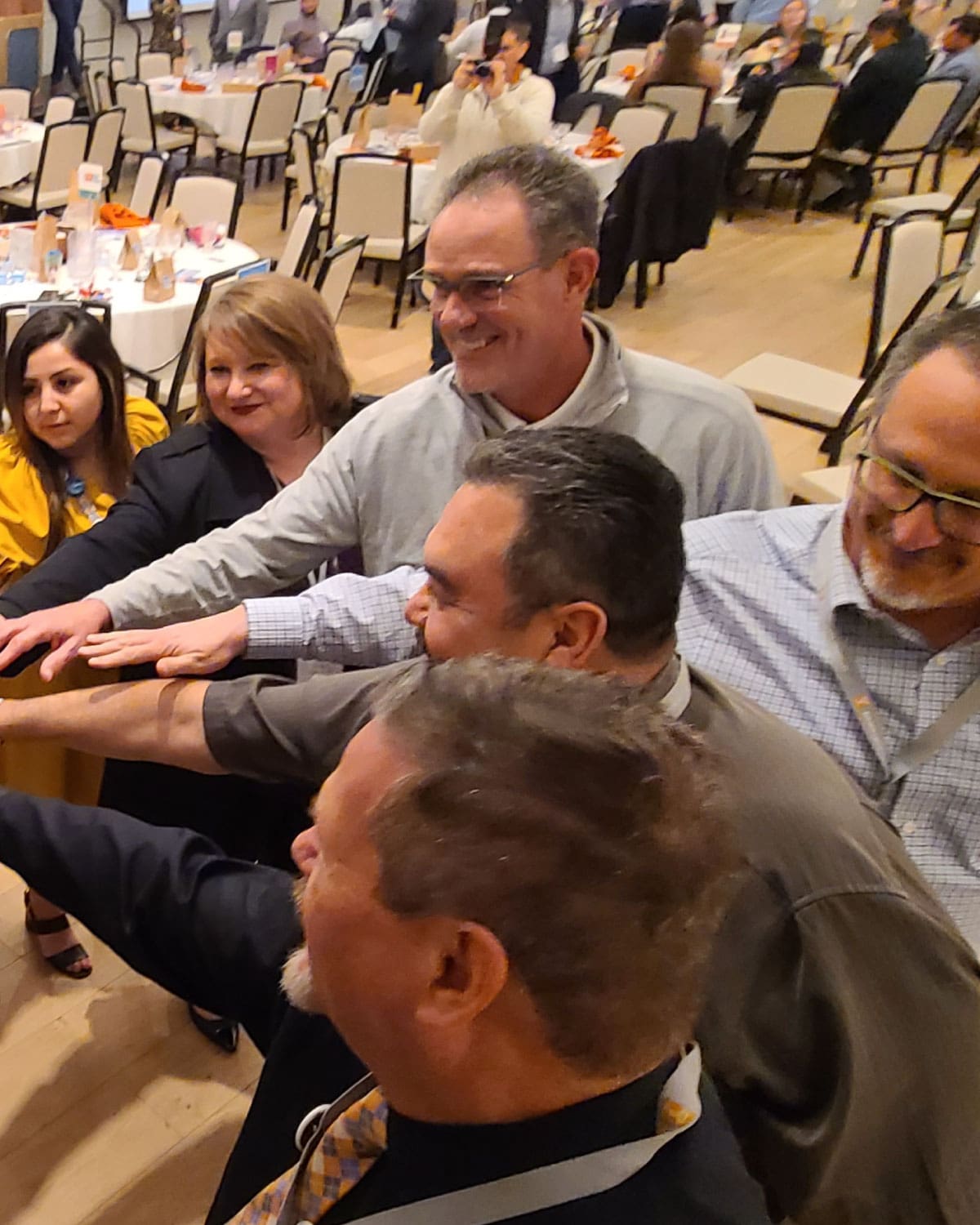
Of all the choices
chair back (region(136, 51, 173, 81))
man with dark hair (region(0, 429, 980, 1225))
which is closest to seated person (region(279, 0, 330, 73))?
chair back (region(136, 51, 173, 81))

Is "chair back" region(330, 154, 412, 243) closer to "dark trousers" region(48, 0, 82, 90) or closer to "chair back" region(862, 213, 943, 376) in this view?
"chair back" region(862, 213, 943, 376)

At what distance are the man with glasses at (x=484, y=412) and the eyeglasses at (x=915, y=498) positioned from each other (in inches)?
17.0

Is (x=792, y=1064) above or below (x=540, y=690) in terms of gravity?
below

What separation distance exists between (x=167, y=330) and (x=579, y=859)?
12.1ft

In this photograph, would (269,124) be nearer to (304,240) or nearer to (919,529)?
(304,240)

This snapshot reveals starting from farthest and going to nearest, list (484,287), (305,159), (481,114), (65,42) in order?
(65,42)
(305,159)
(481,114)
(484,287)

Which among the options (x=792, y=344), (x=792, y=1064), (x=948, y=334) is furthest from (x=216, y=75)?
(x=792, y=1064)

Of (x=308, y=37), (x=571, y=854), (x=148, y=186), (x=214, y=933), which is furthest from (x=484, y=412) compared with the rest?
(x=308, y=37)

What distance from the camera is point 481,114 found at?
505 cm

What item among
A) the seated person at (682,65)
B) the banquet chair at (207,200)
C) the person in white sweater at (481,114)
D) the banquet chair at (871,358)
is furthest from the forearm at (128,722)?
the seated person at (682,65)

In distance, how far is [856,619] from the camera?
130cm

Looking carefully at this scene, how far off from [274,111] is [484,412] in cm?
641

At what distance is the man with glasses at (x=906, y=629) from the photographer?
122 cm

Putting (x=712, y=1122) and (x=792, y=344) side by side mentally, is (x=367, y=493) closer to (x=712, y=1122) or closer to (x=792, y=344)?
(x=712, y=1122)
